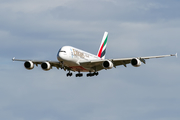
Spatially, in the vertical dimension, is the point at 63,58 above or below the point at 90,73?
above

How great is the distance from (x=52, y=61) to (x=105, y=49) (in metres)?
22.4

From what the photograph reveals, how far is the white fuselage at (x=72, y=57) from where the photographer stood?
64938mm

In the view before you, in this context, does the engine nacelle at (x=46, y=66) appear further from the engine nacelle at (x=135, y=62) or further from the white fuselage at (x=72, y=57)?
the engine nacelle at (x=135, y=62)

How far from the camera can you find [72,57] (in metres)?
66.2

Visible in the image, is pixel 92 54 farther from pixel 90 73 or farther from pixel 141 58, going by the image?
pixel 141 58

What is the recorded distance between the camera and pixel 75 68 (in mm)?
69438

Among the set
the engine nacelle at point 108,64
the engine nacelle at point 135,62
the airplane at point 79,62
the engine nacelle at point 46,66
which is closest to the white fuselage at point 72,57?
the airplane at point 79,62

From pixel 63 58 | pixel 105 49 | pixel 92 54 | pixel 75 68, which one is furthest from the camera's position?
pixel 105 49

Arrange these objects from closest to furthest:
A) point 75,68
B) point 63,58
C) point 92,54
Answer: point 63,58, point 75,68, point 92,54

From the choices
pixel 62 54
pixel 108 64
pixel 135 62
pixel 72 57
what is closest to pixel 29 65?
pixel 62 54

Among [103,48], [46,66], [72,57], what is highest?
[72,57]

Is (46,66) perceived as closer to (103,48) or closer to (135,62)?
(135,62)

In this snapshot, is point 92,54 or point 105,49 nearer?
point 92,54

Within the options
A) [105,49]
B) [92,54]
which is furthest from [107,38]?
[92,54]
